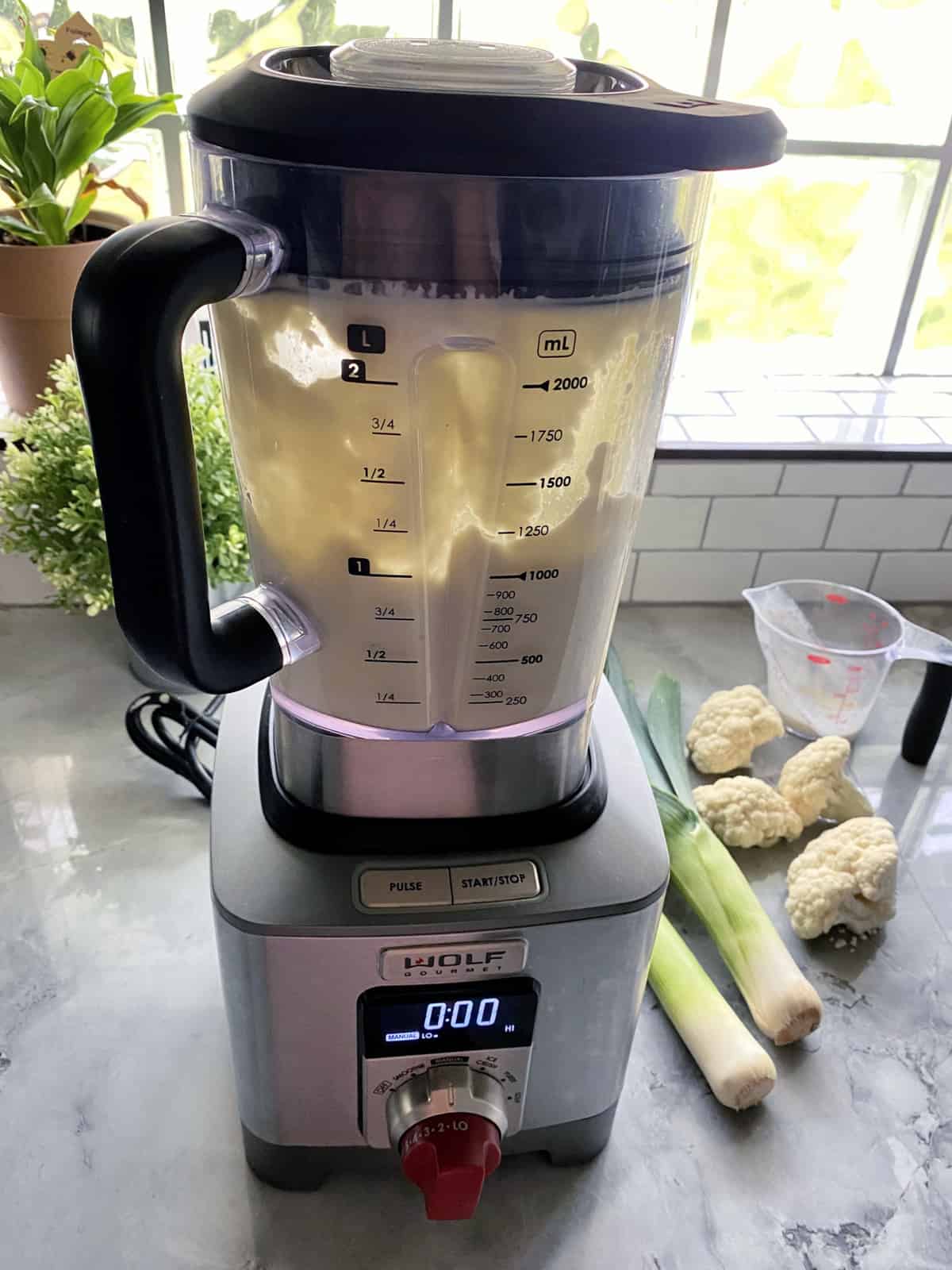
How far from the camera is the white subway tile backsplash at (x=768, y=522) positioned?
1.03m

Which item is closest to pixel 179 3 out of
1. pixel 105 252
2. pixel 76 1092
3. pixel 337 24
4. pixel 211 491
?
pixel 337 24

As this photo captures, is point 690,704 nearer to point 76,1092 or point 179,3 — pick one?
point 76,1092

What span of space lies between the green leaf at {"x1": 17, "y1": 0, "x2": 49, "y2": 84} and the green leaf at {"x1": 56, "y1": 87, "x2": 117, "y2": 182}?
5cm

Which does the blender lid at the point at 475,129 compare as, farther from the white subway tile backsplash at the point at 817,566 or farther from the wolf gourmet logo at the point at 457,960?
the white subway tile backsplash at the point at 817,566

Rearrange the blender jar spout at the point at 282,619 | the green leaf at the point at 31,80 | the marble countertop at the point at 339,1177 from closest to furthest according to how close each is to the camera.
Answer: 1. the blender jar spout at the point at 282,619
2. the marble countertop at the point at 339,1177
3. the green leaf at the point at 31,80

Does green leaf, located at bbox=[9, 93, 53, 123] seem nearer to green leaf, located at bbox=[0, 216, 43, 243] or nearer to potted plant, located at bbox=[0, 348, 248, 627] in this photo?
green leaf, located at bbox=[0, 216, 43, 243]

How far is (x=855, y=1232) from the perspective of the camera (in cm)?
57

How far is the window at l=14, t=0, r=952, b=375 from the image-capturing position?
956mm

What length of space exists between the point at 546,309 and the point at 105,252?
0.48ft

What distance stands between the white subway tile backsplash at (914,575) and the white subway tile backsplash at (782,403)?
0.16 metres

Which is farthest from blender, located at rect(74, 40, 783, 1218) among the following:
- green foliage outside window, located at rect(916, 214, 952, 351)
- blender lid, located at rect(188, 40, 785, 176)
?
green foliage outside window, located at rect(916, 214, 952, 351)

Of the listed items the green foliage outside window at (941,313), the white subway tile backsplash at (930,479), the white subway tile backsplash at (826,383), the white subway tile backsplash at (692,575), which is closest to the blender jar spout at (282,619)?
the white subway tile backsplash at (692,575)

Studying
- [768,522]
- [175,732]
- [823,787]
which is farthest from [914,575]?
[175,732]

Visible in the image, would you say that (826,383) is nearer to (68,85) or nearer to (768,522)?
(768,522)
